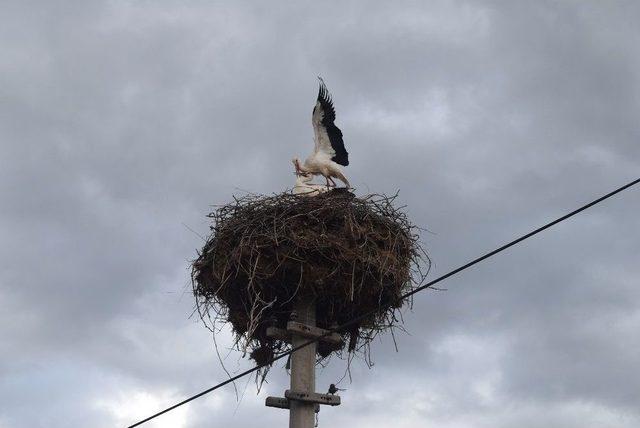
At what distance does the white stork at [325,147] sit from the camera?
997 cm

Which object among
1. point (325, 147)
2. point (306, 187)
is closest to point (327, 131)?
point (325, 147)

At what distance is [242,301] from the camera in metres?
8.20

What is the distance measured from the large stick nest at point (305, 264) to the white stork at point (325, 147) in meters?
1.32

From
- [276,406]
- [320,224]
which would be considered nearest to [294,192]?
[320,224]

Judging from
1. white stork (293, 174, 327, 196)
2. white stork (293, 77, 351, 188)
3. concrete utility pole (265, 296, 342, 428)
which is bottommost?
concrete utility pole (265, 296, 342, 428)

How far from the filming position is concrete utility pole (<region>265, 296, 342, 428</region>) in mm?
7656

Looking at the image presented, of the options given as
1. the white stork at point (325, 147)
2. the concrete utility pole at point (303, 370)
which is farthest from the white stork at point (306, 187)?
the concrete utility pole at point (303, 370)

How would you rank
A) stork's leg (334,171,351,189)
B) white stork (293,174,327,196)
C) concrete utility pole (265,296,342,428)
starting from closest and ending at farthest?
1. concrete utility pole (265,296,342,428)
2. white stork (293,174,327,196)
3. stork's leg (334,171,351,189)

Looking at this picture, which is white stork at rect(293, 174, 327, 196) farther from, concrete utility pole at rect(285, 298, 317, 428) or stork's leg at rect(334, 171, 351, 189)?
concrete utility pole at rect(285, 298, 317, 428)

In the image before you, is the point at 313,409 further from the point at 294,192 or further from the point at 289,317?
the point at 294,192

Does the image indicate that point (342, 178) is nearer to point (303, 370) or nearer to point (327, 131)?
point (327, 131)

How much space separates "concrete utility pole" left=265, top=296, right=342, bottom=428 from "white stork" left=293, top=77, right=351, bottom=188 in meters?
2.14

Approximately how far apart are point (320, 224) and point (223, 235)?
840 millimetres

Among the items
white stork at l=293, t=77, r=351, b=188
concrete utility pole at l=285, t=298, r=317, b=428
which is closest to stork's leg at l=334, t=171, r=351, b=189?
white stork at l=293, t=77, r=351, b=188
